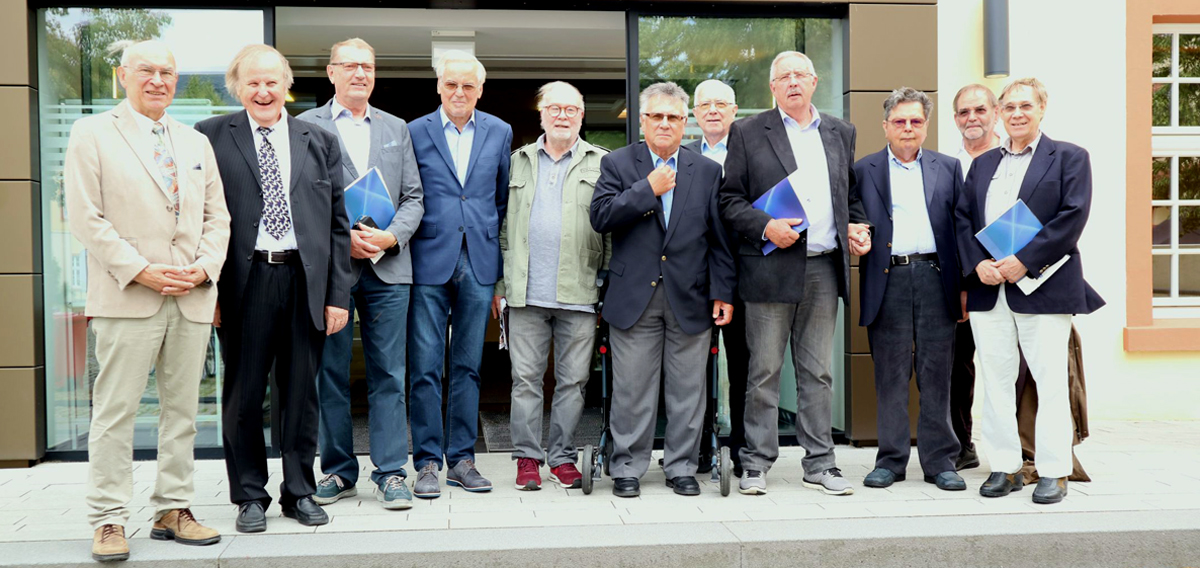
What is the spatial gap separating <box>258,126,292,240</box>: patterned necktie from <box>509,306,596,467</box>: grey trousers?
1.26 metres

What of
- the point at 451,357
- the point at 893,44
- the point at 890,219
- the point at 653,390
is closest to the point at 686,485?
the point at 653,390

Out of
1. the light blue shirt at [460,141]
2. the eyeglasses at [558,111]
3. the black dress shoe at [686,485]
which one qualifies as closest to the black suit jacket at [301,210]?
the light blue shirt at [460,141]

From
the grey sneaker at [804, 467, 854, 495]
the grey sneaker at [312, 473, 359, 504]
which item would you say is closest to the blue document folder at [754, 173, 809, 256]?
the grey sneaker at [804, 467, 854, 495]

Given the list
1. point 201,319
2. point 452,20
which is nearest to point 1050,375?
point 201,319

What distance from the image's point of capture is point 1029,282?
4.56 m

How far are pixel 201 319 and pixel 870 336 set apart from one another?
3.20m

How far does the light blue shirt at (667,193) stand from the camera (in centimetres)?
470

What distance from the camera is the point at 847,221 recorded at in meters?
4.78

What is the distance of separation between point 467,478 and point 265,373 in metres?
1.17

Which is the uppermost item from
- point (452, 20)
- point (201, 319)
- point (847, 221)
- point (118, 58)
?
point (452, 20)

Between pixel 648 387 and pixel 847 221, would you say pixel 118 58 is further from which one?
pixel 847 221

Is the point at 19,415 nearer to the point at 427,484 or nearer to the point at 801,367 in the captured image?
the point at 427,484

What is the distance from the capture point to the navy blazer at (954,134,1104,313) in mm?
4488

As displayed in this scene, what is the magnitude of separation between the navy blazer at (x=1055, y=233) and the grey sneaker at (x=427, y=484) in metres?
2.72
